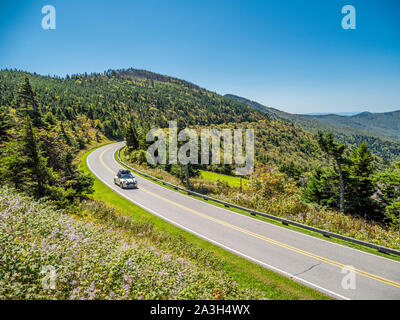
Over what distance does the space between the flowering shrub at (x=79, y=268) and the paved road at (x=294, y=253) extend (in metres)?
3.75

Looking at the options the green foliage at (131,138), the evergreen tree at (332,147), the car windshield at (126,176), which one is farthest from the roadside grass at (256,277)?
the green foliage at (131,138)

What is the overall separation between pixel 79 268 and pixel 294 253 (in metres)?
10.5

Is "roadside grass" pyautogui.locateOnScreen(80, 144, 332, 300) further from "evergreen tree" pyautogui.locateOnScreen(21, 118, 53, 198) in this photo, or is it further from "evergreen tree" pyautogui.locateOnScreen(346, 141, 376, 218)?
"evergreen tree" pyautogui.locateOnScreen(346, 141, 376, 218)

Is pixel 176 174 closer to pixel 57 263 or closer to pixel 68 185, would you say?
pixel 68 185

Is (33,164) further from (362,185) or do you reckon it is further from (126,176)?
(362,185)

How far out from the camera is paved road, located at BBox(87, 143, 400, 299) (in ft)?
28.0

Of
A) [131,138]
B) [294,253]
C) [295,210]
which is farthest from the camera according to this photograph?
[131,138]

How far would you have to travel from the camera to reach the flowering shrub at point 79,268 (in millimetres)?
4477

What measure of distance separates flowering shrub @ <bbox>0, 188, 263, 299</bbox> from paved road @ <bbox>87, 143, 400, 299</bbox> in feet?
12.3

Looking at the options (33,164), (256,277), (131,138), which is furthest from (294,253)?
(131,138)

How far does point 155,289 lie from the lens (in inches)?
213

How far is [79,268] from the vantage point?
5.14m

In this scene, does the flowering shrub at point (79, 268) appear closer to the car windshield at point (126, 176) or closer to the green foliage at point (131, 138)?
the car windshield at point (126, 176)
